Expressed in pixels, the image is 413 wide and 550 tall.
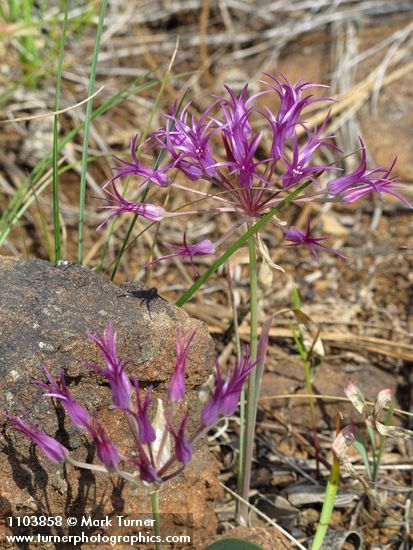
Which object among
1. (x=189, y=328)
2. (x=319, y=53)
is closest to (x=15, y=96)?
(x=319, y=53)

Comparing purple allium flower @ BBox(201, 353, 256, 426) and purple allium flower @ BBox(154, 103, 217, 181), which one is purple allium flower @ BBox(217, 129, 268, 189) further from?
purple allium flower @ BBox(201, 353, 256, 426)

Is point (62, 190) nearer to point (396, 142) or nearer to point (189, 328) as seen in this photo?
point (396, 142)

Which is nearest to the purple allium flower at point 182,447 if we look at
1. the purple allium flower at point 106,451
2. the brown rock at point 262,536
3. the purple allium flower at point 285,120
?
the purple allium flower at point 106,451

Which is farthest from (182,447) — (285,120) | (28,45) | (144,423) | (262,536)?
(28,45)

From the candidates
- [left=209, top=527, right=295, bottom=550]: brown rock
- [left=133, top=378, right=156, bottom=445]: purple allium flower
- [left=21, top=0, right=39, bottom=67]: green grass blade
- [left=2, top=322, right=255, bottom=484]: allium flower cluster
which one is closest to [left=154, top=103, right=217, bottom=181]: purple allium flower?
[left=2, top=322, right=255, bottom=484]: allium flower cluster

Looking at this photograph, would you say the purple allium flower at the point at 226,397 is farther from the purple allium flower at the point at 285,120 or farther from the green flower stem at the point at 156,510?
the purple allium flower at the point at 285,120
